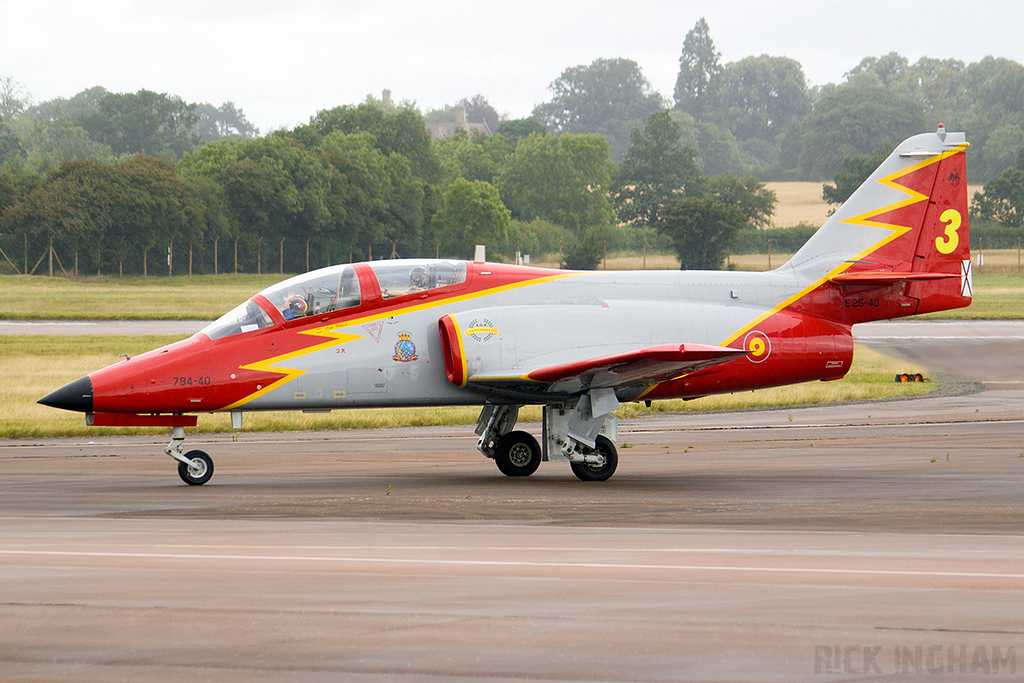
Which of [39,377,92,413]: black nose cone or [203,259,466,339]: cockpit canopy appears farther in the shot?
[203,259,466,339]: cockpit canopy

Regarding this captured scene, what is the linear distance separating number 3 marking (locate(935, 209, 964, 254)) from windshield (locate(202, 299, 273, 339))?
9.99 metres

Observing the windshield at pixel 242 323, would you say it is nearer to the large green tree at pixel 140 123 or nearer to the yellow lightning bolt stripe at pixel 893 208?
the yellow lightning bolt stripe at pixel 893 208

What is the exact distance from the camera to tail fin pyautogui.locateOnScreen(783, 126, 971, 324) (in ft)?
50.1

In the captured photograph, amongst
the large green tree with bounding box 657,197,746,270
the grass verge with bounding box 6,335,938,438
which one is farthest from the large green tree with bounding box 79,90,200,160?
the grass verge with bounding box 6,335,938,438

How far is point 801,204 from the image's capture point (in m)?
144

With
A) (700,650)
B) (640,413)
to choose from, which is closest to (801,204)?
(640,413)

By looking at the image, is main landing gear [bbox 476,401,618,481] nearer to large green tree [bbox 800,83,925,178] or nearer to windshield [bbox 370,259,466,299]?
windshield [bbox 370,259,466,299]

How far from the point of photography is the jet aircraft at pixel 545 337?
42.9 feet

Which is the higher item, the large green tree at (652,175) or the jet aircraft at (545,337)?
the large green tree at (652,175)

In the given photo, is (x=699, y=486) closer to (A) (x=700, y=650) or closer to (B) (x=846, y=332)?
(B) (x=846, y=332)

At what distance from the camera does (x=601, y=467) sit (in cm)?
1378

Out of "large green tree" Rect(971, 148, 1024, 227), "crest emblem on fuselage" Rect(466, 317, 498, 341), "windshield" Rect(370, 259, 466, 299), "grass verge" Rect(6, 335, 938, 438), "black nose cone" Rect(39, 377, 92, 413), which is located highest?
"large green tree" Rect(971, 148, 1024, 227)

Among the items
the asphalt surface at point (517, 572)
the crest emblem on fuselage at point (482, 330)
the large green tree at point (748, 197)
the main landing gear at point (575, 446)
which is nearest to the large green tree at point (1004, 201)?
the large green tree at point (748, 197)

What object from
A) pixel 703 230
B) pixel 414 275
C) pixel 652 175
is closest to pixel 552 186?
pixel 652 175
